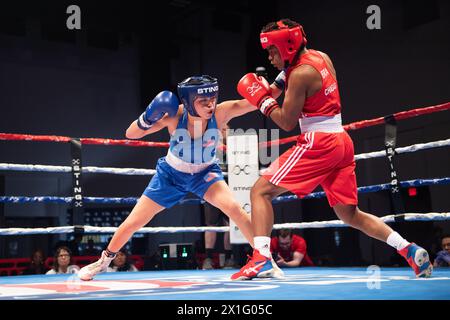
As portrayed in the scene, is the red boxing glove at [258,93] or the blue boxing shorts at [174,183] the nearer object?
the red boxing glove at [258,93]

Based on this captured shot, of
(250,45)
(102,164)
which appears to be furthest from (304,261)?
(102,164)

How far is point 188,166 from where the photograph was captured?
3.07 m

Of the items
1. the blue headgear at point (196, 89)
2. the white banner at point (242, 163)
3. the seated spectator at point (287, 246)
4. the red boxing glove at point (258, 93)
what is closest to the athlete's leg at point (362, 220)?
the red boxing glove at point (258, 93)

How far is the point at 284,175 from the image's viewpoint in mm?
2584

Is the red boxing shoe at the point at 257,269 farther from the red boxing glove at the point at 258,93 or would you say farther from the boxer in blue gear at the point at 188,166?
the red boxing glove at the point at 258,93

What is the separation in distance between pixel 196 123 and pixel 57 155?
26.2 ft

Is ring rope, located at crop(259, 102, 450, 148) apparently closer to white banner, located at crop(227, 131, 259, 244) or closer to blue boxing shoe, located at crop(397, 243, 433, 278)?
white banner, located at crop(227, 131, 259, 244)

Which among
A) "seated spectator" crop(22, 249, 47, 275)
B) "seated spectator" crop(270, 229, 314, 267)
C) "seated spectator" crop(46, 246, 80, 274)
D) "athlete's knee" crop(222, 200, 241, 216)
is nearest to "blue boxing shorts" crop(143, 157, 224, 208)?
"athlete's knee" crop(222, 200, 241, 216)

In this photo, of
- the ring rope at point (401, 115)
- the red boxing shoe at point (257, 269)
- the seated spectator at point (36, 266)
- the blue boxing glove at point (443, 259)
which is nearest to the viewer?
the red boxing shoe at point (257, 269)

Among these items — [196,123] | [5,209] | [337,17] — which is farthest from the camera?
[5,209]

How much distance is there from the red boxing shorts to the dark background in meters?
4.55

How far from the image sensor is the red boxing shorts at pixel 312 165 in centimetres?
258

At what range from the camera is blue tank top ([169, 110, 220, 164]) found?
3031 millimetres
